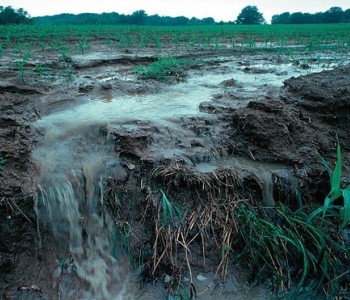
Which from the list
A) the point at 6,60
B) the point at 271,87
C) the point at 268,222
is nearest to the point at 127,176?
the point at 268,222

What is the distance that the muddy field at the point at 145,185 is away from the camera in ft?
7.48

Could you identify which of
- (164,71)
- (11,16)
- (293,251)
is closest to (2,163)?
(293,251)

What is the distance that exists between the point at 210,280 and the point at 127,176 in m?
0.98

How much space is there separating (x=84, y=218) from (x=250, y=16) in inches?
2421

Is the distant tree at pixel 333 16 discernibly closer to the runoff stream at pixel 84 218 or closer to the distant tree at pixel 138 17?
the distant tree at pixel 138 17

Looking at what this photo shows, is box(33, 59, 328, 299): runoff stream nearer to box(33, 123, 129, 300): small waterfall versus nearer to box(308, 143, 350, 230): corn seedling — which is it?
box(33, 123, 129, 300): small waterfall

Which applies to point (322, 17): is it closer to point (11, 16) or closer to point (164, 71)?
point (11, 16)

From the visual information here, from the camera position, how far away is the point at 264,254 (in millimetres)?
2275

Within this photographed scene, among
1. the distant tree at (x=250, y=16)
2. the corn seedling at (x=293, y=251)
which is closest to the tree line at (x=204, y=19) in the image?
the distant tree at (x=250, y=16)

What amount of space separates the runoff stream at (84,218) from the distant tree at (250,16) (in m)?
59.7

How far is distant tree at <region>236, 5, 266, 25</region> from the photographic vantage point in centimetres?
5744

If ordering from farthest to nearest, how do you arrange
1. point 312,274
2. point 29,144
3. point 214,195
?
point 29,144, point 214,195, point 312,274

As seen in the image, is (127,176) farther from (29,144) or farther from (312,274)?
(312,274)

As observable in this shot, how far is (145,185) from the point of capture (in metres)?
2.55
